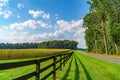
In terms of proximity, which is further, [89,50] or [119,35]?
[89,50]

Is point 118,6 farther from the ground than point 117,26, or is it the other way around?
point 118,6

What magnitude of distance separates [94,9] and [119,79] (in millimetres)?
49810

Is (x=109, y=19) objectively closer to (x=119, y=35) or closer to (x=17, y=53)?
(x=119, y=35)

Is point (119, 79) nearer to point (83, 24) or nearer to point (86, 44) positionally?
point (83, 24)

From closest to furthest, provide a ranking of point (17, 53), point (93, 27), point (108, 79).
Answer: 1. point (108, 79)
2. point (17, 53)
3. point (93, 27)

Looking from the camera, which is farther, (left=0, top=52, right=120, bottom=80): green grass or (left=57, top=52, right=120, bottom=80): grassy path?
(left=0, top=52, right=120, bottom=80): green grass

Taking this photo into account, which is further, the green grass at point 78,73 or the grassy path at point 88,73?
the green grass at point 78,73

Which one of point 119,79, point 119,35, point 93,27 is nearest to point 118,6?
point 119,35

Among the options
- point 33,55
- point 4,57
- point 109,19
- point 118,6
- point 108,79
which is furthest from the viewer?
point 109,19

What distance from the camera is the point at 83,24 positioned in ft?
271

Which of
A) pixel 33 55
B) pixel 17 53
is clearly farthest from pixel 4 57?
pixel 33 55

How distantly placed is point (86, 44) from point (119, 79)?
10144 centimetres

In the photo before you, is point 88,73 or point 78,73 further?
point 88,73

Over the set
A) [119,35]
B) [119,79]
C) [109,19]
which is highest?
[109,19]
